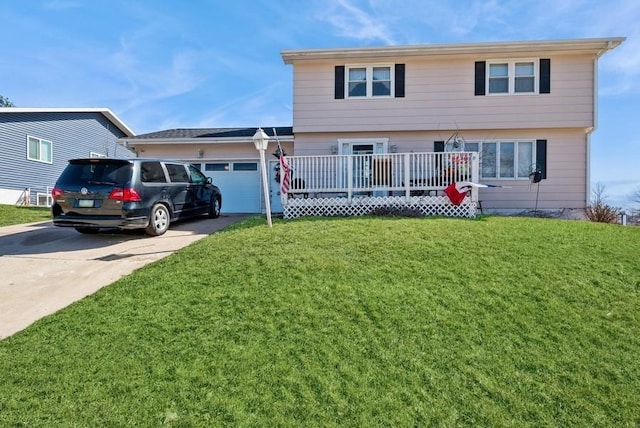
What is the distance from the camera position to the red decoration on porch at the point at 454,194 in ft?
32.2

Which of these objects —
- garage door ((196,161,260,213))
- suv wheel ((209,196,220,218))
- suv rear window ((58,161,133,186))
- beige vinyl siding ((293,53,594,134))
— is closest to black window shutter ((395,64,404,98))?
beige vinyl siding ((293,53,594,134))

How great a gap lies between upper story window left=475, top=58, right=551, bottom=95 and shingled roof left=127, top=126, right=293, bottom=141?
21.6 feet

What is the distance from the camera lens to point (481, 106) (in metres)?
12.5

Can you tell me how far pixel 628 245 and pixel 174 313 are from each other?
7177 mm

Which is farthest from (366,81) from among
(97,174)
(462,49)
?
(97,174)

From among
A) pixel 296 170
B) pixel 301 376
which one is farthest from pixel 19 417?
pixel 296 170

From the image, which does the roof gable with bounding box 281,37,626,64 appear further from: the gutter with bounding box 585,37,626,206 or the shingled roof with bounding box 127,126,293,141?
the shingled roof with bounding box 127,126,293,141

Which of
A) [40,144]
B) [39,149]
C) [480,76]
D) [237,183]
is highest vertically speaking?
[480,76]

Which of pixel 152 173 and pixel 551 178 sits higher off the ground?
pixel 551 178

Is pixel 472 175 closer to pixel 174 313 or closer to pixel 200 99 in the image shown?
pixel 174 313

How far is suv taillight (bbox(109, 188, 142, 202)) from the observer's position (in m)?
7.92

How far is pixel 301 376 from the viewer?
3.39 metres

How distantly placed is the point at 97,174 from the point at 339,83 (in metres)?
7.78

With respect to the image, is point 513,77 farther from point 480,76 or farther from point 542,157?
A: point 542,157
